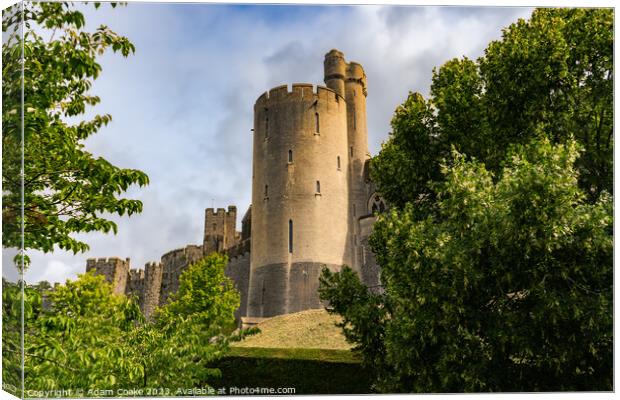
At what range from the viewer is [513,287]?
46.2 ft

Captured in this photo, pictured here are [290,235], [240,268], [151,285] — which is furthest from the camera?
[151,285]

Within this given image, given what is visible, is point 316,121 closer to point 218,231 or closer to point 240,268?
point 240,268

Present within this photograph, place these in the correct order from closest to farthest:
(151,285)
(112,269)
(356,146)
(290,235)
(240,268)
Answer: (290,235), (356,146), (240,268), (112,269), (151,285)

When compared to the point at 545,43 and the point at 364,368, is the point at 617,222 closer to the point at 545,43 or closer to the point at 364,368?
the point at 545,43

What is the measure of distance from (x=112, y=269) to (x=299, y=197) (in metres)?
24.7

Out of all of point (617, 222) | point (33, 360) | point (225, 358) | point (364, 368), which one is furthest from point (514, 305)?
point (33, 360)

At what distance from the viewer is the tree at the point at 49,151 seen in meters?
10.6

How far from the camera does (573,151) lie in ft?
45.3

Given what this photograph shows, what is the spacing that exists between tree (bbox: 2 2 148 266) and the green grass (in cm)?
606

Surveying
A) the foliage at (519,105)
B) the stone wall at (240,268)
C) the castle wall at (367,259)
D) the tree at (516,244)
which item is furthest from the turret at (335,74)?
the tree at (516,244)

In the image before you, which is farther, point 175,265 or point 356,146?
point 175,265

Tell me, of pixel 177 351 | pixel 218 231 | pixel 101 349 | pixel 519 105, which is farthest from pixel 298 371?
pixel 218 231

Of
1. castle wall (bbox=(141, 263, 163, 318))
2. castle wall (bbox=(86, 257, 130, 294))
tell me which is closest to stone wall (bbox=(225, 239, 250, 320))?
castle wall (bbox=(141, 263, 163, 318))

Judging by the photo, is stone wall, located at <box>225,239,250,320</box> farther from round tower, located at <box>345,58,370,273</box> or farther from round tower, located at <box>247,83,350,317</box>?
round tower, located at <box>345,58,370,273</box>
